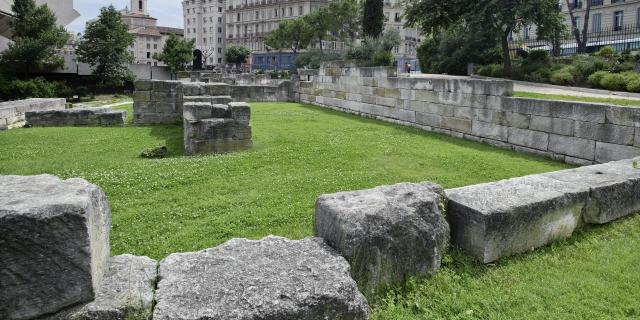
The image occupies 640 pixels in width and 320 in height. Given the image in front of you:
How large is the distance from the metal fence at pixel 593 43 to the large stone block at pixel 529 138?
19.5 metres

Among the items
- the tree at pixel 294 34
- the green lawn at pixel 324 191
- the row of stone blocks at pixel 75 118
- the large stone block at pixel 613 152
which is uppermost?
the tree at pixel 294 34

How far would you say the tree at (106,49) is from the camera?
36.5 metres

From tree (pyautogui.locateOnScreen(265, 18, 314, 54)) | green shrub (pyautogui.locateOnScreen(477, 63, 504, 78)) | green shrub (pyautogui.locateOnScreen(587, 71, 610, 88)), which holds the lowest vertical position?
green shrub (pyautogui.locateOnScreen(587, 71, 610, 88))

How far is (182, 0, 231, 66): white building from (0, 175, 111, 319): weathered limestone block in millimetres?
117011

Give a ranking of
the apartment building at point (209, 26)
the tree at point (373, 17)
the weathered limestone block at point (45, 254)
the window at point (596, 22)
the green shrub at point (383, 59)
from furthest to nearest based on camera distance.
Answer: the apartment building at point (209, 26) → the window at point (596, 22) → the tree at point (373, 17) → the green shrub at point (383, 59) → the weathered limestone block at point (45, 254)

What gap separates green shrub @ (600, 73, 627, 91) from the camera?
643 inches

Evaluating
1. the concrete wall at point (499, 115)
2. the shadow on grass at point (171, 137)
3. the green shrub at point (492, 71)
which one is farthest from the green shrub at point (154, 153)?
the green shrub at point (492, 71)

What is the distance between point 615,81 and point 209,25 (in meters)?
115

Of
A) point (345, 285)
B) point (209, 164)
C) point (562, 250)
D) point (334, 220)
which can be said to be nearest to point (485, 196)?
point (562, 250)

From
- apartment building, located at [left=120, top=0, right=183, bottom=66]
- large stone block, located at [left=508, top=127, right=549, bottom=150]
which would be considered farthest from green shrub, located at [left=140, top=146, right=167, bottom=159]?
apartment building, located at [left=120, top=0, right=183, bottom=66]

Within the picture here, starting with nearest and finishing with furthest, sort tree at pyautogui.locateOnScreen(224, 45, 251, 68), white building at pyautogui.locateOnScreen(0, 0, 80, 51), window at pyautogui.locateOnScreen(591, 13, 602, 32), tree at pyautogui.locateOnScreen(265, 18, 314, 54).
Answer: white building at pyautogui.locateOnScreen(0, 0, 80, 51) < window at pyautogui.locateOnScreen(591, 13, 602, 32) < tree at pyautogui.locateOnScreen(265, 18, 314, 54) < tree at pyautogui.locateOnScreen(224, 45, 251, 68)

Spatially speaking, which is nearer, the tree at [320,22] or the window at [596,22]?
the window at [596,22]

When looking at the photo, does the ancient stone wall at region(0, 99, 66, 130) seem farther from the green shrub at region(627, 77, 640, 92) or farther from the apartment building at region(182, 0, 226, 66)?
the apartment building at region(182, 0, 226, 66)

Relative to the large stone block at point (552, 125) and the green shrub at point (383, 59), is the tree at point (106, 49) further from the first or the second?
the large stone block at point (552, 125)
